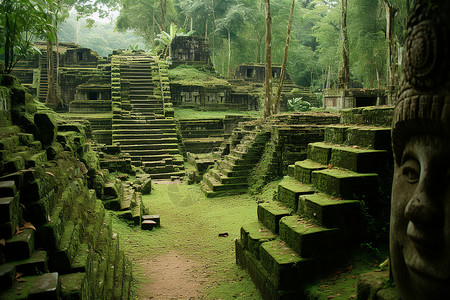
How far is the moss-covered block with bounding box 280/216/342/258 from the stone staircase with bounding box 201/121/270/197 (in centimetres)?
601

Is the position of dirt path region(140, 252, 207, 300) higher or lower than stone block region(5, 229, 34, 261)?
lower

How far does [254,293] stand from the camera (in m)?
4.35

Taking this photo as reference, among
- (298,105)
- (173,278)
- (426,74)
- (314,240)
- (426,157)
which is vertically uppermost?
(298,105)

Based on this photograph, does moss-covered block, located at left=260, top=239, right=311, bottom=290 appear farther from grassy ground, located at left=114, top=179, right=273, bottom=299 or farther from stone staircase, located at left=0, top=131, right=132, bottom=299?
stone staircase, located at left=0, top=131, right=132, bottom=299

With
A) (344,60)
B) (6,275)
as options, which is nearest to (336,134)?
(6,275)

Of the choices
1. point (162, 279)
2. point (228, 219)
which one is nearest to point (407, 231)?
point (162, 279)

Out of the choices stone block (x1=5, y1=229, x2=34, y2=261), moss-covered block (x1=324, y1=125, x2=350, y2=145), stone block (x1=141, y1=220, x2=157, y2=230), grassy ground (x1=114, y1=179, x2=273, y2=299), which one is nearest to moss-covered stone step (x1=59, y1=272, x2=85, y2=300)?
stone block (x1=5, y1=229, x2=34, y2=261)

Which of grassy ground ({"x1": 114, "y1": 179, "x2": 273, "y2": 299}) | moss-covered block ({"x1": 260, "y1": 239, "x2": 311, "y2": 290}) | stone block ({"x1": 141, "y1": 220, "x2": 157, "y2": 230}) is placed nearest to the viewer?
moss-covered block ({"x1": 260, "y1": 239, "x2": 311, "y2": 290})

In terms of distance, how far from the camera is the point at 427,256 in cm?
193

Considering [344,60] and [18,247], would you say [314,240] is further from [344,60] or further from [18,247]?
[344,60]

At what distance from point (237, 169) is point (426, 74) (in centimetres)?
851

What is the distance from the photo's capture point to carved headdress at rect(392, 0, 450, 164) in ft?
6.09

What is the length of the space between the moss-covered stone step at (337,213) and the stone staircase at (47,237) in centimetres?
253

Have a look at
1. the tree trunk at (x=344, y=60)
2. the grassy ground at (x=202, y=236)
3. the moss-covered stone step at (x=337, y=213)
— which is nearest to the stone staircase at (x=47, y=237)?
the grassy ground at (x=202, y=236)
